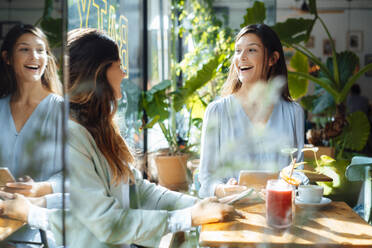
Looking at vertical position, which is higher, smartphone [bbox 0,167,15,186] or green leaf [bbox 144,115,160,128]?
green leaf [bbox 144,115,160,128]

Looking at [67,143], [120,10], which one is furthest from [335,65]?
[67,143]

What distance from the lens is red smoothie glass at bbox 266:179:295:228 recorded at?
546mm

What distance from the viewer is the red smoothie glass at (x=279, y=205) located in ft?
1.79

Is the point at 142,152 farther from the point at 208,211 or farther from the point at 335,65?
the point at 335,65

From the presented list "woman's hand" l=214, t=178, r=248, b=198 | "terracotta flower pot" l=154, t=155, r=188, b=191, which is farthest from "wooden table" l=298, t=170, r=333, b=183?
"terracotta flower pot" l=154, t=155, r=188, b=191

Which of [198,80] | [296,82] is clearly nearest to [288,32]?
[296,82]

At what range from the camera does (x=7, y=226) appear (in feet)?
1.35

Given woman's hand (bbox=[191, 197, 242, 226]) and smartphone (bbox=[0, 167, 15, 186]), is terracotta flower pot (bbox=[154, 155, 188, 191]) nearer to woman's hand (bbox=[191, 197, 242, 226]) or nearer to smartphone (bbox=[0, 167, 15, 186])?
woman's hand (bbox=[191, 197, 242, 226])

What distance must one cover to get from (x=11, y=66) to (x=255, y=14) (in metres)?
0.43

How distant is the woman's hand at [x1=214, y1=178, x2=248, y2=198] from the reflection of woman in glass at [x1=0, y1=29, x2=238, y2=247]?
45 mm

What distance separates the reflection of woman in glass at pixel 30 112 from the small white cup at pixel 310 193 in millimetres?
401

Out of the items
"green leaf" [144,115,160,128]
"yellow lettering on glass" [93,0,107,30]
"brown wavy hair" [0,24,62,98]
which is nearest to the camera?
"brown wavy hair" [0,24,62,98]

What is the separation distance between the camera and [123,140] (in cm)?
57

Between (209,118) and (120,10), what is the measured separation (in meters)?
0.52
